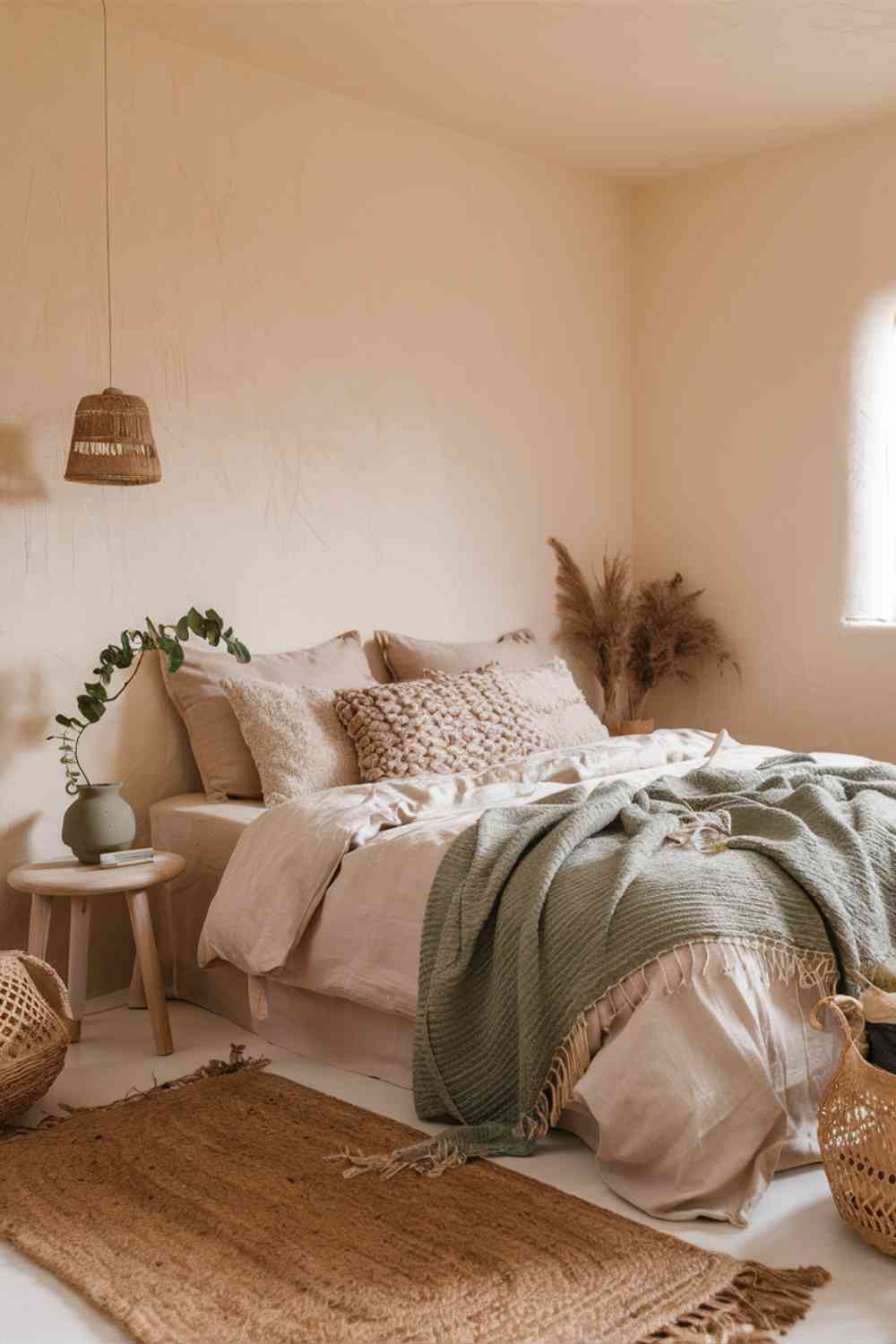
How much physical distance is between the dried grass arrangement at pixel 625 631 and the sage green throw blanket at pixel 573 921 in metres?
2.36

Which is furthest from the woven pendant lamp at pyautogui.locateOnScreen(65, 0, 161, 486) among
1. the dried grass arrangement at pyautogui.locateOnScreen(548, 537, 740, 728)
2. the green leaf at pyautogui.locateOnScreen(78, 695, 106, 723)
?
the dried grass arrangement at pyautogui.locateOnScreen(548, 537, 740, 728)

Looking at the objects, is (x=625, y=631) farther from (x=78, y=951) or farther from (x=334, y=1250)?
(x=334, y=1250)

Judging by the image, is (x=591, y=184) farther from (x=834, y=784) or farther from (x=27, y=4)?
(x=834, y=784)

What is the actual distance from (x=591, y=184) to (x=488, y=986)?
150 inches

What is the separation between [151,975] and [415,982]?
0.81 meters

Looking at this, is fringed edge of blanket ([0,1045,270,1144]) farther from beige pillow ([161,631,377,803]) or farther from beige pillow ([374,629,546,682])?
beige pillow ([374,629,546,682])

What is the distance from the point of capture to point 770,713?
5.28 metres

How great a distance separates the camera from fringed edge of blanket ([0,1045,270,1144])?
9.44 ft

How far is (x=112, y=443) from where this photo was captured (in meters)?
3.55

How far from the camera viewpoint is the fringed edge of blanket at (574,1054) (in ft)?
8.07

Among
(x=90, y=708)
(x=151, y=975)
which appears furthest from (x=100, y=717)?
(x=151, y=975)

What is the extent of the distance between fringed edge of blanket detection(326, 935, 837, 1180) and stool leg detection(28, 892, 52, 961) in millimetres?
1118

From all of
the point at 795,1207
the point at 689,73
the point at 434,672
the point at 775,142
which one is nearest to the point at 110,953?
the point at 434,672

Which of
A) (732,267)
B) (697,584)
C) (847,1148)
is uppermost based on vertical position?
(732,267)
